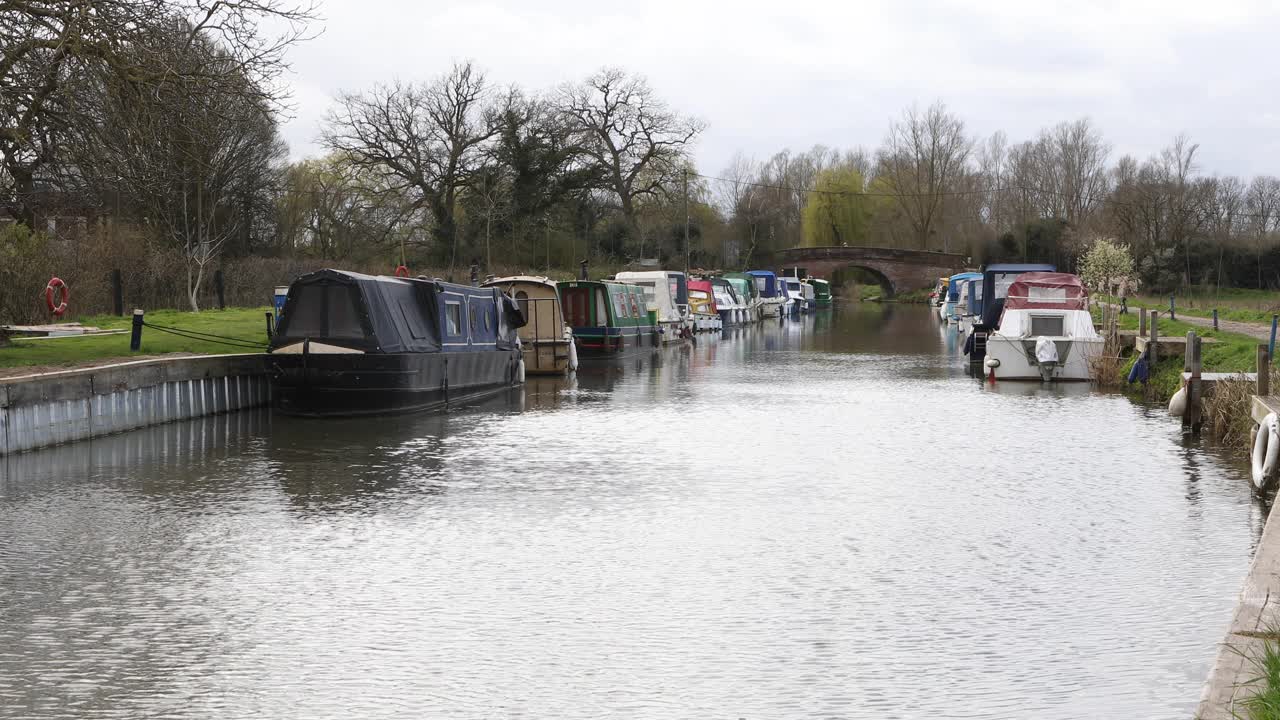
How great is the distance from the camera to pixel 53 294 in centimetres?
2888

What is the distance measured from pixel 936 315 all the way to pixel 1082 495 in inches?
2454

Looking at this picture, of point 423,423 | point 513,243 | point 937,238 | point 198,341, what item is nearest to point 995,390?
point 423,423

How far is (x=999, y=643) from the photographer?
28.4 ft

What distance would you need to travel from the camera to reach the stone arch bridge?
9919 centimetres

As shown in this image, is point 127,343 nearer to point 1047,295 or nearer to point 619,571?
point 619,571

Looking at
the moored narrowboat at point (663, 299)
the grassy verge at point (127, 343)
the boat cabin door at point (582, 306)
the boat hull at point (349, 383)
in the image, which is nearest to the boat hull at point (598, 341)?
the boat cabin door at point (582, 306)

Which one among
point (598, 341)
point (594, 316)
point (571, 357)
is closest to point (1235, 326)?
point (598, 341)

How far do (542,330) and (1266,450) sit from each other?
1975 cm

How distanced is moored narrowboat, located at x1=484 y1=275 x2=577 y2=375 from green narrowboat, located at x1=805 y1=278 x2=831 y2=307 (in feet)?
214

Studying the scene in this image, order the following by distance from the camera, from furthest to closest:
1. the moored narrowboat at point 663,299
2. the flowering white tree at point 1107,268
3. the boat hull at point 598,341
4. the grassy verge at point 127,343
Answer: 1. the flowering white tree at point 1107,268
2. the moored narrowboat at point 663,299
3. the boat hull at point 598,341
4. the grassy verge at point 127,343

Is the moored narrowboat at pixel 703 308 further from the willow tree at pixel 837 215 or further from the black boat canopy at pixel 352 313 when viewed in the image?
the willow tree at pixel 837 215

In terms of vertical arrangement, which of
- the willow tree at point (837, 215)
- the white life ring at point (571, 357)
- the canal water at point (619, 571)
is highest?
the willow tree at point (837, 215)

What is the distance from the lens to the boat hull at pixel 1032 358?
1120 inches

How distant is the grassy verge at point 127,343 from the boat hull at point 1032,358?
14866 millimetres
